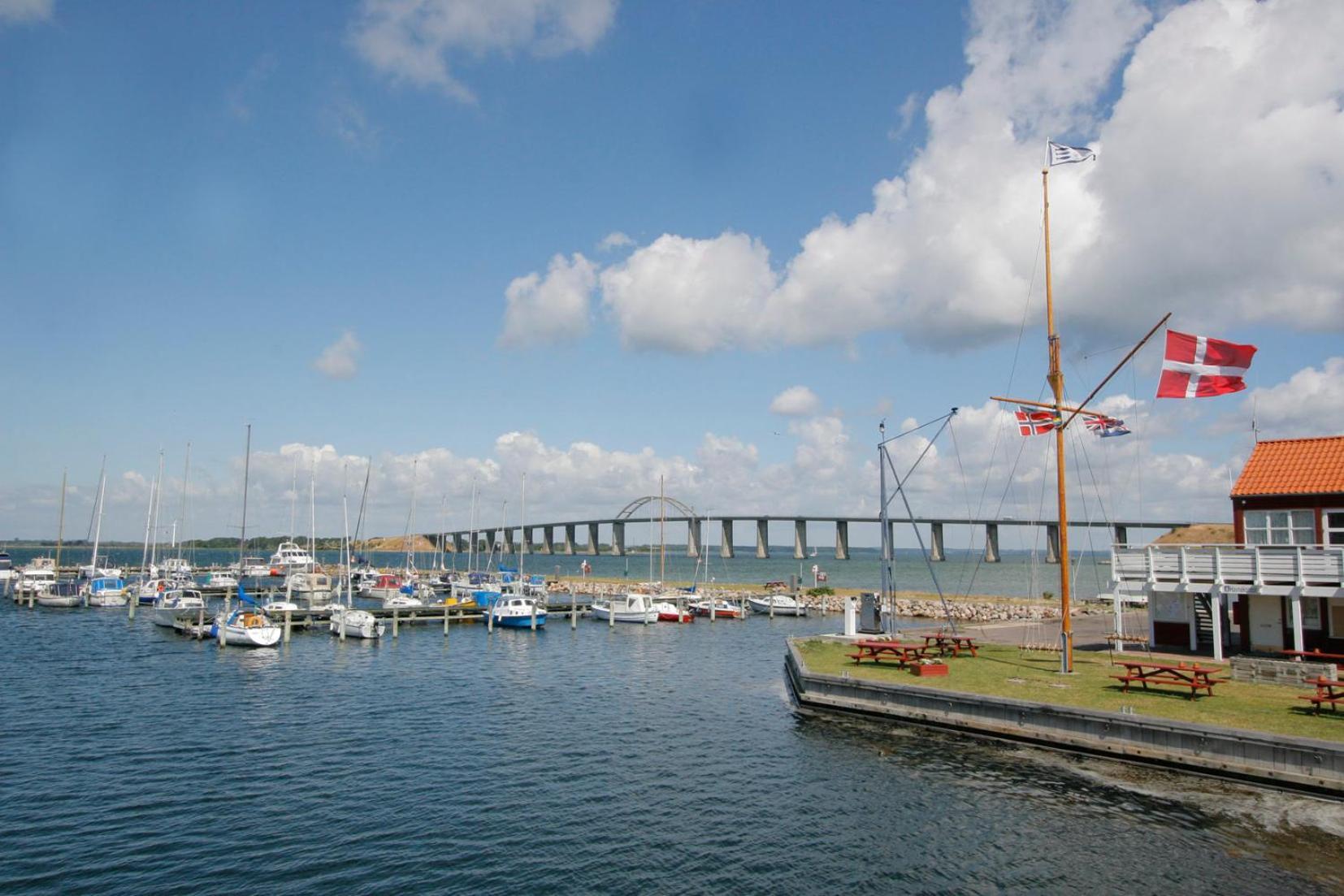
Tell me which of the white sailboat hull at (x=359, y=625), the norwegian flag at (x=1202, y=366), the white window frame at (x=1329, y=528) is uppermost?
the norwegian flag at (x=1202, y=366)

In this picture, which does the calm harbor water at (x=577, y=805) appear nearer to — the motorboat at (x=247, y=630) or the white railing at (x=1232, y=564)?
the white railing at (x=1232, y=564)

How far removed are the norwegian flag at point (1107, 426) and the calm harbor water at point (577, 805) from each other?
1440cm

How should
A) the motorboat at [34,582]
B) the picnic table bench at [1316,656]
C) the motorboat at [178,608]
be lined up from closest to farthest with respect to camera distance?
the picnic table bench at [1316,656] < the motorboat at [178,608] < the motorboat at [34,582]

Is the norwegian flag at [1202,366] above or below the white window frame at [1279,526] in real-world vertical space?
above

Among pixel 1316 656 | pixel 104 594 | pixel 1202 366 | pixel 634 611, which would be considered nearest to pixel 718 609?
pixel 634 611

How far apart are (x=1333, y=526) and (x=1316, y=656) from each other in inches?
246

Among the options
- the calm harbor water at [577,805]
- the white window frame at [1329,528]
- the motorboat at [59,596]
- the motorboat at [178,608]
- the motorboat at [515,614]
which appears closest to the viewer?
the calm harbor water at [577,805]

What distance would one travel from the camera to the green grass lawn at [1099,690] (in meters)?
22.2

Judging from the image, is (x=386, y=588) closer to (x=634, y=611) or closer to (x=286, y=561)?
(x=634, y=611)

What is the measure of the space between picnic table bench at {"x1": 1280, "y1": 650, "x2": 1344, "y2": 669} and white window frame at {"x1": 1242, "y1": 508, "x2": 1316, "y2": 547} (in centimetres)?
412

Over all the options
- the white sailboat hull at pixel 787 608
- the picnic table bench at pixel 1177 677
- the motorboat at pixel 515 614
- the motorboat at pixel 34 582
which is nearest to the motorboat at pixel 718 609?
the white sailboat hull at pixel 787 608

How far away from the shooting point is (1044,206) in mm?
30844

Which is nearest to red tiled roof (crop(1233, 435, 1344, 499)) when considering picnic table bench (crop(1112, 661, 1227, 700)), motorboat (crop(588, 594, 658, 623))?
picnic table bench (crop(1112, 661, 1227, 700))

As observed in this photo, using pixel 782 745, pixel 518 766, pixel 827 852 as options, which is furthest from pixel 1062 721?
pixel 518 766
